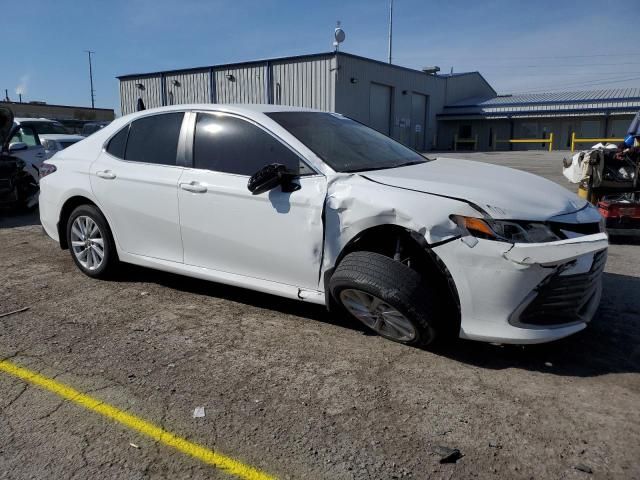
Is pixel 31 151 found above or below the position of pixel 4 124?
below

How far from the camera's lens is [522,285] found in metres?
2.98

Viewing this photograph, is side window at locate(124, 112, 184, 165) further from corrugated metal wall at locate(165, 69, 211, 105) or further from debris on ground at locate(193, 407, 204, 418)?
corrugated metal wall at locate(165, 69, 211, 105)

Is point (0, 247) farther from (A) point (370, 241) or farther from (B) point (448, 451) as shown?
(B) point (448, 451)

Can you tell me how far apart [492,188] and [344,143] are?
1.26 m

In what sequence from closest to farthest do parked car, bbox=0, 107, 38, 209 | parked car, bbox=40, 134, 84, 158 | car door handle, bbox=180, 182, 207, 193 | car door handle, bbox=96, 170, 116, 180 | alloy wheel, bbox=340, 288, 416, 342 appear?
alloy wheel, bbox=340, 288, 416, 342
car door handle, bbox=180, 182, 207, 193
car door handle, bbox=96, 170, 116, 180
parked car, bbox=0, 107, 38, 209
parked car, bbox=40, 134, 84, 158

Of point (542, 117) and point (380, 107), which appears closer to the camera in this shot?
point (380, 107)

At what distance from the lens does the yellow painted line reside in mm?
2348

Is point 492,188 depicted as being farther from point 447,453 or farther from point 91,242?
point 91,242

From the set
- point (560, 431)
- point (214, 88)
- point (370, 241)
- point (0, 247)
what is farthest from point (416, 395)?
point (214, 88)

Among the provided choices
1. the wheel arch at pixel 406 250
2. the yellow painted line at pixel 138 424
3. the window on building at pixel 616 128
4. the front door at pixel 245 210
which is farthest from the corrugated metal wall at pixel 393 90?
→ the yellow painted line at pixel 138 424

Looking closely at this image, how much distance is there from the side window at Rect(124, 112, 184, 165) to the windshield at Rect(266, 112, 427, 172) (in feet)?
2.90

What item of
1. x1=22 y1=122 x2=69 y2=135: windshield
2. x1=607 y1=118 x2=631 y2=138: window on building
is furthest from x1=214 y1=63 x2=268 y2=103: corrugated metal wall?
x1=607 y1=118 x2=631 y2=138: window on building

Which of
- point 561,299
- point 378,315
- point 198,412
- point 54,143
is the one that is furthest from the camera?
point 54,143

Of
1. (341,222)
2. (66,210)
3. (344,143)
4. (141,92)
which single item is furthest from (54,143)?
(141,92)
